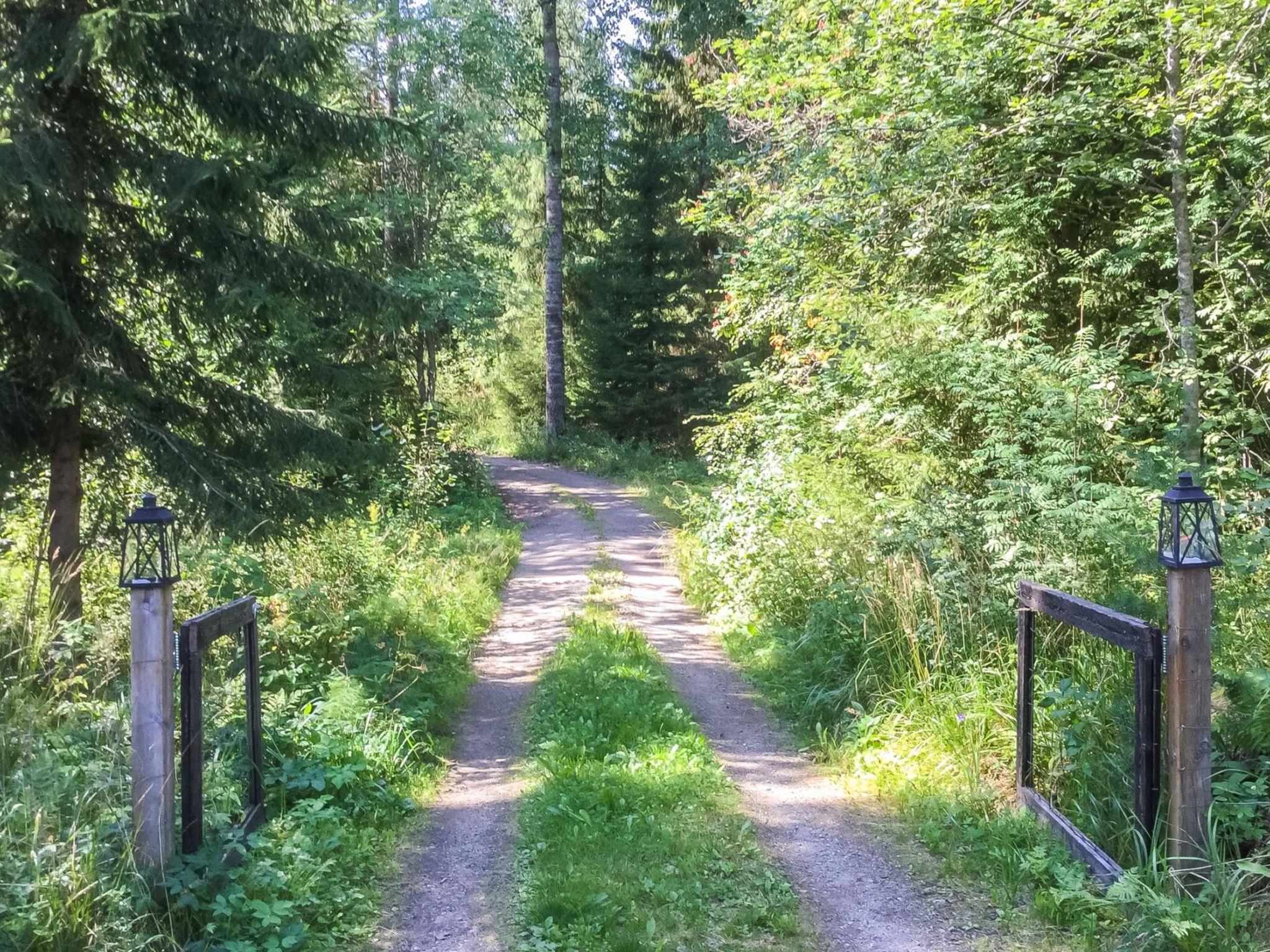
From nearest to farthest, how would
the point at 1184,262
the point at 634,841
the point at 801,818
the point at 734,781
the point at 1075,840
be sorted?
the point at 1075,840
the point at 634,841
the point at 801,818
the point at 734,781
the point at 1184,262

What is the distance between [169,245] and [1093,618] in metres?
6.57

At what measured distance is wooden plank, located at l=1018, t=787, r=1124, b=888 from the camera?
384 centimetres

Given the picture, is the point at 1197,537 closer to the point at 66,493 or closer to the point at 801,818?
the point at 801,818

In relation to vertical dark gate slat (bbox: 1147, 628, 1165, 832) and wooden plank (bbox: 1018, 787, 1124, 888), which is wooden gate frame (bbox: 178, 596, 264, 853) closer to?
wooden plank (bbox: 1018, 787, 1124, 888)

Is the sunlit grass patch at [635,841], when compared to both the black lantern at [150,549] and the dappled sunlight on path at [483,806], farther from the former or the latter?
the black lantern at [150,549]

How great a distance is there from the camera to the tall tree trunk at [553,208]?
2356 cm

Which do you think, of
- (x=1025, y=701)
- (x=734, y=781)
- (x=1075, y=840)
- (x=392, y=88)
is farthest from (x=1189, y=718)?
(x=392, y=88)

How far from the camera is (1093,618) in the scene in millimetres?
4160

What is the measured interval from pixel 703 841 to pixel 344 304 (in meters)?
4.77

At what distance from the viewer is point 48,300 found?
5523 mm

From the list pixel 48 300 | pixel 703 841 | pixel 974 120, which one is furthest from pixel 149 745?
pixel 974 120

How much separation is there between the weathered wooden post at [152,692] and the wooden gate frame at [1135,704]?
408 cm

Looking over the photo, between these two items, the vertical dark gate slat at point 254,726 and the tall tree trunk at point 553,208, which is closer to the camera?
the vertical dark gate slat at point 254,726

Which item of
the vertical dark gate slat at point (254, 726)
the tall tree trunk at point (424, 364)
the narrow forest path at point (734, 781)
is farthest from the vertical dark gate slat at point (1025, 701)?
the tall tree trunk at point (424, 364)
